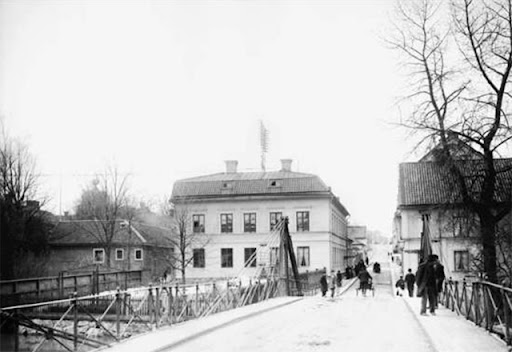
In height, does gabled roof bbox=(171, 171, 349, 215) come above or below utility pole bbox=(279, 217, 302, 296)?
above

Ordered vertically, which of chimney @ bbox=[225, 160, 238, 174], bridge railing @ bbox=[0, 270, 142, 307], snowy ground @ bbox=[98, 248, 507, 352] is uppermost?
chimney @ bbox=[225, 160, 238, 174]

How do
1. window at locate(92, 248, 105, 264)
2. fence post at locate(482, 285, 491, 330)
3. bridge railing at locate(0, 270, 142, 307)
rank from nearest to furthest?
1. fence post at locate(482, 285, 491, 330)
2. bridge railing at locate(0, 270, 142, 307)
3. window at locate(92, 248, 105, 264)

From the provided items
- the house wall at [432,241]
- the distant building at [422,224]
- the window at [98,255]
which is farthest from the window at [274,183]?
the window at [98,255]

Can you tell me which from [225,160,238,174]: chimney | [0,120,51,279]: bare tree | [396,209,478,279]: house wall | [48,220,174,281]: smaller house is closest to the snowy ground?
[0,120,51,279]: bare tree

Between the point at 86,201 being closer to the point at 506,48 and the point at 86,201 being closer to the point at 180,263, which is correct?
the point at 180,263

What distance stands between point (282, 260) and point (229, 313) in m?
14.7

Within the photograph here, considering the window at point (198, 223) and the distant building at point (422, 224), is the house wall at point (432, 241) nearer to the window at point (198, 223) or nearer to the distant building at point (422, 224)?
the distant building at point (422, 224)

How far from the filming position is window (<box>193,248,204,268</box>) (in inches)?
2047

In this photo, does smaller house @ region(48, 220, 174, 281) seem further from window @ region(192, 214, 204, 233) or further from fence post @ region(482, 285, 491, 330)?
fence post @ region(482, 285, 491, 330)

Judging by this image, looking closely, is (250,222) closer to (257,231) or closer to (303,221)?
(257,231)

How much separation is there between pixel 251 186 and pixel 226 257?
692cm

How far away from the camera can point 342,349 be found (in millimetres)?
10828

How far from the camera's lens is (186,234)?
51.0 metres

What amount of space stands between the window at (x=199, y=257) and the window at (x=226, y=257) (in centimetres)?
177
